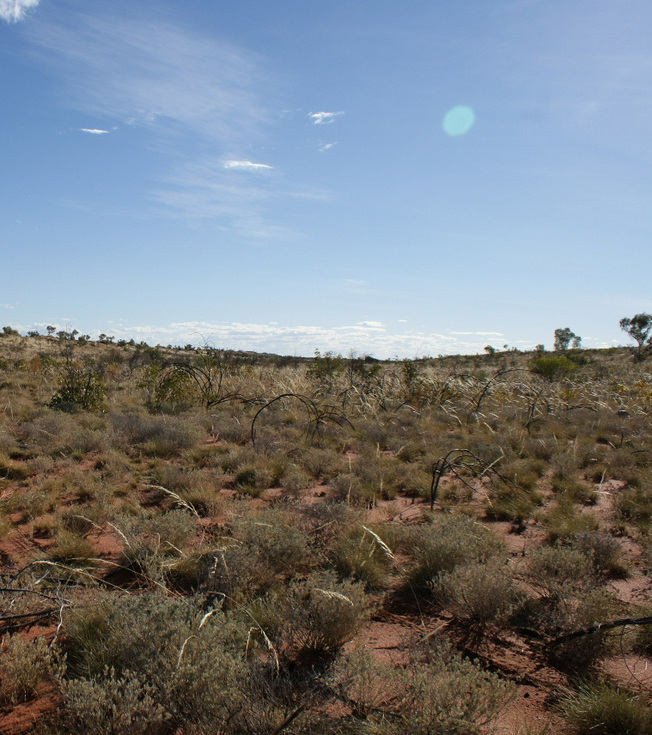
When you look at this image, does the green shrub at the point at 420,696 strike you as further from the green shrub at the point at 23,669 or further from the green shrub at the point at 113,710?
the green shrub at the point at 23,669

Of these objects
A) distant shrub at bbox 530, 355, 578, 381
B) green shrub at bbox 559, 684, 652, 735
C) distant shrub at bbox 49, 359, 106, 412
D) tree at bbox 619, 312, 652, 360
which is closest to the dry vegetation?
green shrub at bbox 559, 684, 652, 735

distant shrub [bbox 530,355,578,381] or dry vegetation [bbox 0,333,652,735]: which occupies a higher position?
distant shrub [bbox 530,355,578,381]

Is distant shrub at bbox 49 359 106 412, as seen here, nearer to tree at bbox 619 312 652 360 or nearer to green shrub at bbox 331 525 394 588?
green shrub at bbox 331 525 394 588

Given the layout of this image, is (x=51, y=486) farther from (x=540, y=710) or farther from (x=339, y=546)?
(x=540, y=710)

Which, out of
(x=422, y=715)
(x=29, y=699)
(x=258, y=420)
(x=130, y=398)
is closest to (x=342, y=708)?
(x=422, y=715)

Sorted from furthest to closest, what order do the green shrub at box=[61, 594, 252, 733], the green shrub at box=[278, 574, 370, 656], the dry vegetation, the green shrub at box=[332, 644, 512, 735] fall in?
the green shrub at box=[278, 574, 370, 656]
the dry vegetation
the green shrub at box=[61, 594, 252, 733]
the green shrub at box=[332, 644, 512, 735]

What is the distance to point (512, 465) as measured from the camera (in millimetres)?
8352

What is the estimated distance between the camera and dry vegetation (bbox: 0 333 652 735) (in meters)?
2.80

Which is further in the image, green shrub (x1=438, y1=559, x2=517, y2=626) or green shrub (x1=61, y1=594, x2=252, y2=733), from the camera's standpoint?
green shrub (x1=438, y1=559, x2=517, y2=626)

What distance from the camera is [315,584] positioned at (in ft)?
12.8

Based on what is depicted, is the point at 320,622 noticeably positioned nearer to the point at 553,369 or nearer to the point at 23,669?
the point at 23,669

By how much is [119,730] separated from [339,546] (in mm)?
2695

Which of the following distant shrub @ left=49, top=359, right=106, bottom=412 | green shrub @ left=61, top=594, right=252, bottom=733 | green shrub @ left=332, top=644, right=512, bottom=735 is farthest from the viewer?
distant shrub @ left=49, top=359, right=106, bottom=412

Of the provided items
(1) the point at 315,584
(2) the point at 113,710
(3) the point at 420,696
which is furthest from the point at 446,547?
(2) the point at 113,710
